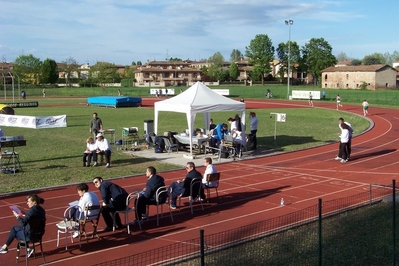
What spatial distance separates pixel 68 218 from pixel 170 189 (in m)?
2.78

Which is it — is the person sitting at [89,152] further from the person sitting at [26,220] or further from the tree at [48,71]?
the tree at [48,71]

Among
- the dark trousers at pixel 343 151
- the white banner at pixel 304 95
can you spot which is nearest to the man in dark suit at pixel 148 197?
the dark trousers at pixel 343 151

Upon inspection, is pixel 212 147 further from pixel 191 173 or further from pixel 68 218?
pixel 68 218

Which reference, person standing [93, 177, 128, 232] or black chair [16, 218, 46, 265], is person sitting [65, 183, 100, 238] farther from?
black chair [16, 218, 46, 265]

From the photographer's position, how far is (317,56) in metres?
121

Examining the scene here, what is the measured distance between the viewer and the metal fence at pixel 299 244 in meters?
8.23

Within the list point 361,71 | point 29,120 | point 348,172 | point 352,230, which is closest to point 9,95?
point 29,120

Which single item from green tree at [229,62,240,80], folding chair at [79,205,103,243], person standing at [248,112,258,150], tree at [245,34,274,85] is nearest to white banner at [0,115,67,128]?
person standing at [248,112,258,150]

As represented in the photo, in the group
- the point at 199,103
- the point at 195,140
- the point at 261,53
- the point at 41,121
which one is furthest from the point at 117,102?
the point at 261,53

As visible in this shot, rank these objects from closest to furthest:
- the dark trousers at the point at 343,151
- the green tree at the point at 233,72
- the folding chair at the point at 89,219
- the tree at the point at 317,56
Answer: the folding chair at the point at 89,219, the dark trousers at the point at 343,151, the tree at the point at 317,56, the green tree at the point at 233,72

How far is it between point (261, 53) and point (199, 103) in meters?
96.9

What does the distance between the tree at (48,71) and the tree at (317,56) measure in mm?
66271

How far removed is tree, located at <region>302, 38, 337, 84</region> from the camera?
120m

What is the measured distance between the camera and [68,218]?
31.9 feet
